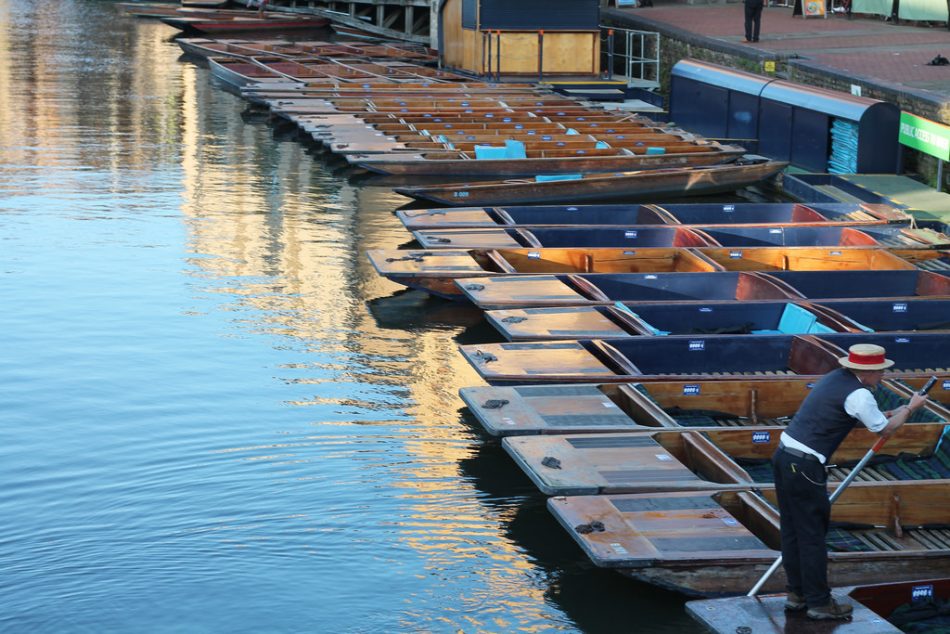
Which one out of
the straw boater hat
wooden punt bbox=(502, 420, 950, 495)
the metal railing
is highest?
the metal railing

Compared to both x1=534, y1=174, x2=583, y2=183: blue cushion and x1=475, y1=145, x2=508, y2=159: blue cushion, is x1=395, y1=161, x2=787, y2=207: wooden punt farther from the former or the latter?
x1=475, y1=145, x2=508, y2=159: blue cushion

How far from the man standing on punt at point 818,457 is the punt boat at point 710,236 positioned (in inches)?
369

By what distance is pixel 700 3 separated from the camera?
1734 inches

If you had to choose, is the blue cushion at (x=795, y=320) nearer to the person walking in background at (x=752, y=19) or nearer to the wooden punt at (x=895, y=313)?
the wooden punt at (x=895, y=313)

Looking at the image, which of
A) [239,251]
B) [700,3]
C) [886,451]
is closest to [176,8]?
[700,3]

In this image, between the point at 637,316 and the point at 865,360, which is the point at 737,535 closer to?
the point at 865,360

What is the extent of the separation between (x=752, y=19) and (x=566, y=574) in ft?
80.8

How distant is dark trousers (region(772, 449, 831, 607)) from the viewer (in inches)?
339

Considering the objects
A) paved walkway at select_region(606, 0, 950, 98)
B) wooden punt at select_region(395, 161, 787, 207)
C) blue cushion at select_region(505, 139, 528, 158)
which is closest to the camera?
wooden punt at select_region(395, 161, 787, 207)

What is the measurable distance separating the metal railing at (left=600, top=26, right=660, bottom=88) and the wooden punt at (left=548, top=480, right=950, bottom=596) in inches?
984

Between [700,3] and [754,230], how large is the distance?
86.8ft

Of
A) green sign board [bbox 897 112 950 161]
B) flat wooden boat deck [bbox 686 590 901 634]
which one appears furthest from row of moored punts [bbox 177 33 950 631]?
green sign board [bbox 897 112 950 161]

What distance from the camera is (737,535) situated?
32.4 ft

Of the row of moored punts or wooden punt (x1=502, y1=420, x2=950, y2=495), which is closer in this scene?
the row of moored punts
